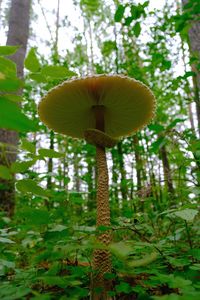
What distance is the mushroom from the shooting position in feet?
6.00

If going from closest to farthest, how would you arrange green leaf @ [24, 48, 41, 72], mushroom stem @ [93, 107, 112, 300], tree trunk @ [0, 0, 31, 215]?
green leaf @ [24, 48, 41, 72] < mushroom stem @ [93, 107, 112, 300] < tree trunk @ [0, 0, 31, 215]

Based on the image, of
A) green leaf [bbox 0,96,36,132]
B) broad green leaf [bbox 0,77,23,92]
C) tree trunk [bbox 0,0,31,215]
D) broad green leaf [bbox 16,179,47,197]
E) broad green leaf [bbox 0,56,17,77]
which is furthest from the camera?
tree trunk [bbox 0,0,31,215]

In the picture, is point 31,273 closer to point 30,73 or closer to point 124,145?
point 30,73

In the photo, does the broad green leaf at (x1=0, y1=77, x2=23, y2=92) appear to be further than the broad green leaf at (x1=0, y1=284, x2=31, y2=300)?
No

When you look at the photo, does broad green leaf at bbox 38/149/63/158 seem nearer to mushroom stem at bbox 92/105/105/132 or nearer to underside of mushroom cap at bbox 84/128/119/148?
underside of mushroom cap at bbox 84/128/119/148

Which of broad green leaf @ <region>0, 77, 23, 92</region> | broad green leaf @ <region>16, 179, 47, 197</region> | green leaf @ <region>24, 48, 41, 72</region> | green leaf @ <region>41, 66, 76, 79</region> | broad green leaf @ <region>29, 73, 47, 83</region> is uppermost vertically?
green leaf @ <region>24, 48, 41, 72</region>

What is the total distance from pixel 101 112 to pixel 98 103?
8cm

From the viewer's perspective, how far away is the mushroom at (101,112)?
183 cm

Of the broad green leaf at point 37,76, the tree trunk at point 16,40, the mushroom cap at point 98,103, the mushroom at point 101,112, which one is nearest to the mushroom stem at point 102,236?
the mushroom at point 101,112

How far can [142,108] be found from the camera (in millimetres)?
2338

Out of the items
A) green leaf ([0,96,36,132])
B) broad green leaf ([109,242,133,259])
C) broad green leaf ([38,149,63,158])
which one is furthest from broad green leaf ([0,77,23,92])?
broad green leaf ([109,242,133,259])

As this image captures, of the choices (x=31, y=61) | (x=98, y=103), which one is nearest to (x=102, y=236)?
(x=98, y=103)

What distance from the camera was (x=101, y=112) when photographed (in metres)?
2.31

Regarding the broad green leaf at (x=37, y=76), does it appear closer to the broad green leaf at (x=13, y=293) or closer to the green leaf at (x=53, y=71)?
the green leaf at (x=53, y=71)
